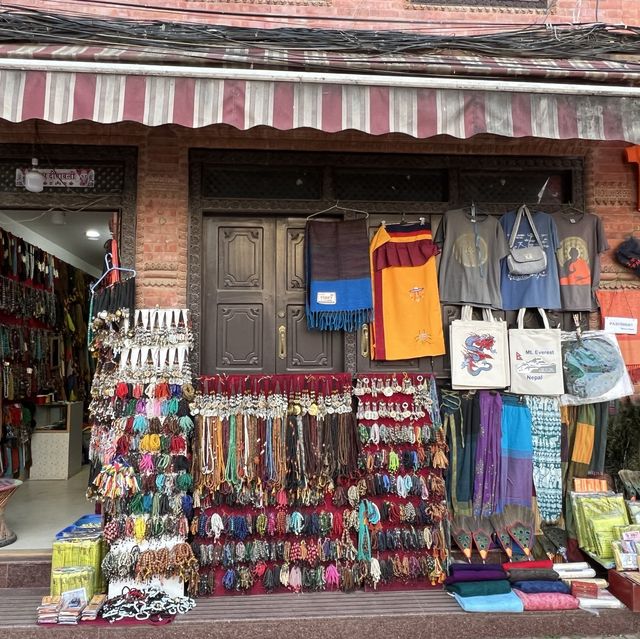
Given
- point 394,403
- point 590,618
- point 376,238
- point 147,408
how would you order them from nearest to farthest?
1. point 590,618
2. point 147,408
3. point 394,403
4. point 376,238

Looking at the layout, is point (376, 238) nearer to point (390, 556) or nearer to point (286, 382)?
point (286, 382)

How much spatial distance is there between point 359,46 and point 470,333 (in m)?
2.75

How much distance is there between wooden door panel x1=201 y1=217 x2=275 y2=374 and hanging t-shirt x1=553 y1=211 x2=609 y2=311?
2810 mm

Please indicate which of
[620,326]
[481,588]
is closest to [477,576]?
[481,588]

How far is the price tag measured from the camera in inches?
200

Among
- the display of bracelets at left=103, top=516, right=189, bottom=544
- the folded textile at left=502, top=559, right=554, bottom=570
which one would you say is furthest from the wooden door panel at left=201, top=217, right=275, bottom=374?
the folded textile at left=502, top=559, right=554, bottom=570

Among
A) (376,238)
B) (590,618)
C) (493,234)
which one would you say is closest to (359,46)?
(376,238)

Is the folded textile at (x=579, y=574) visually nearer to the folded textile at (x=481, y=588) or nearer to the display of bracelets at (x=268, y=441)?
the folded textile at (x=481, y=588)

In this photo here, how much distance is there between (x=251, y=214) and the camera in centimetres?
503

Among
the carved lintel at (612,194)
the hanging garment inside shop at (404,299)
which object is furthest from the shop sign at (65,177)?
the carved lintel at (612,194)

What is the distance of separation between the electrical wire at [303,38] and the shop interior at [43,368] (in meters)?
2.00

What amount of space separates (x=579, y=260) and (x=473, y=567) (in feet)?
9.83

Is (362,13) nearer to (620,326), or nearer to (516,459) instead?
(620,326)

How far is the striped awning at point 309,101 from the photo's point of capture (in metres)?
3.63
